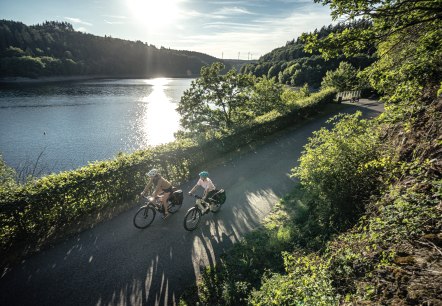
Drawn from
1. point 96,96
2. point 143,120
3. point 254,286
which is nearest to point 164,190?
point 254,286

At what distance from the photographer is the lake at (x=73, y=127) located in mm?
31703

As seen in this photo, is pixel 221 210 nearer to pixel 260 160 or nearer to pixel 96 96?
pixel 260 160

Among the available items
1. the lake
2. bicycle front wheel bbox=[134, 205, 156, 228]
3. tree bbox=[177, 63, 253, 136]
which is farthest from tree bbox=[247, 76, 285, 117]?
the lake

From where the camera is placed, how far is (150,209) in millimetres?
9641

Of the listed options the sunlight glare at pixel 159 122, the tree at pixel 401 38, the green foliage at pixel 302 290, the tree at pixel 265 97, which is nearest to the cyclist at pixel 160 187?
the green foliage at pixel 302 290

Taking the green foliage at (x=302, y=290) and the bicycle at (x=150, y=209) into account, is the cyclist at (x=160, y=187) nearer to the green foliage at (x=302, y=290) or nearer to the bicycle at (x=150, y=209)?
the bicycle at (x=150, y=209)

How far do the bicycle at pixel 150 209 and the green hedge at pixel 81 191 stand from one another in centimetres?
208

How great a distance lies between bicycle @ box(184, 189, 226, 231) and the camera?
8897mm

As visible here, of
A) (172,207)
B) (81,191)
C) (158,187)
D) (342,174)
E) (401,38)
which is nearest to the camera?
(401,38)

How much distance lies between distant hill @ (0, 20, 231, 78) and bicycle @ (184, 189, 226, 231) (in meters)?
116

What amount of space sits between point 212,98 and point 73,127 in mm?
33588

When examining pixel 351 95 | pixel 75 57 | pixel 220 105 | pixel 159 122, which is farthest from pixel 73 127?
pixel 75 57

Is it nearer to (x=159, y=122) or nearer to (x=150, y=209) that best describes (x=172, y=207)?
(x=150, y=209)

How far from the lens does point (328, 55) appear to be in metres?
7.16
